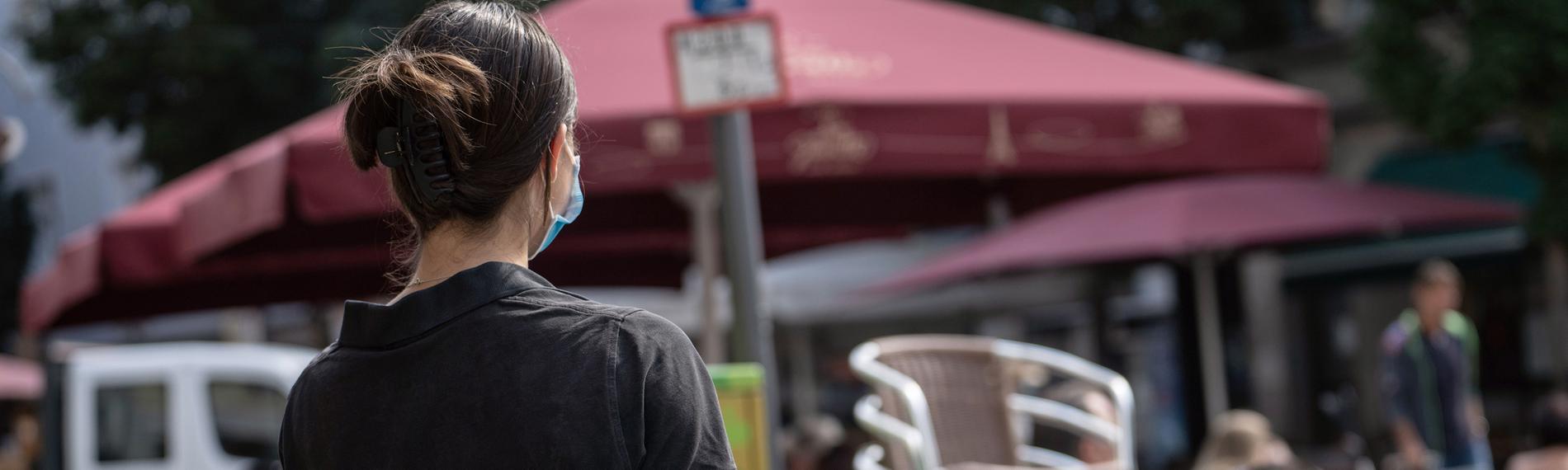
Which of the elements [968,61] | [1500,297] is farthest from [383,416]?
[1500,297]

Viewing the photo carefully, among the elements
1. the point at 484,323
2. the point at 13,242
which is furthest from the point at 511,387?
the point at 13,242

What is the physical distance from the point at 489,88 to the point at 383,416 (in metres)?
0.30

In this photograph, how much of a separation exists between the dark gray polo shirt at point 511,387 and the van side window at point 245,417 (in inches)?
339

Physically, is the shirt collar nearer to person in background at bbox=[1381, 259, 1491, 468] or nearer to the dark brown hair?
the dark brown hair

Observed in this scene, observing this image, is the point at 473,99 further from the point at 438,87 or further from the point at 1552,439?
the point at 1552,439

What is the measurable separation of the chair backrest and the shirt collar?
240 centimetres

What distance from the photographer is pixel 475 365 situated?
1482 millimetres

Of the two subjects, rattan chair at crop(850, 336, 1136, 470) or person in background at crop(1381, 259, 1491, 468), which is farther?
person in background at crop(1381, 259, 1491, 468)

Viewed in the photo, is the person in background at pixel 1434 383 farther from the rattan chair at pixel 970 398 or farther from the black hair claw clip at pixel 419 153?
the black hair claw clip at pixel 419 153

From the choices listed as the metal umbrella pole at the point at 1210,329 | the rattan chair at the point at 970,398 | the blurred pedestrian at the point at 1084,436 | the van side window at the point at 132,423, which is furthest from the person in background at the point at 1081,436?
the van side window at the point at 132,423

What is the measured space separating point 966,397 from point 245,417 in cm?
689

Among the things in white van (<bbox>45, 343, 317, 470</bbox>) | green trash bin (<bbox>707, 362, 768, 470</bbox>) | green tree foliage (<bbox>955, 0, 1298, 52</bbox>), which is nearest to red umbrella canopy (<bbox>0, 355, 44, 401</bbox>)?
white van (<bbox>45, 343, 317, 470</bbox>)

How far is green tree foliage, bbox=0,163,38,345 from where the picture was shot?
2884 centimetres

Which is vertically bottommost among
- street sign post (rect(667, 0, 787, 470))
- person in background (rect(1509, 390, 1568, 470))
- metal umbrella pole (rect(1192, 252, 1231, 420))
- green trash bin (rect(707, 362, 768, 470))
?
metal umbrella pole (rect(1192, 252, 1231, 420))
